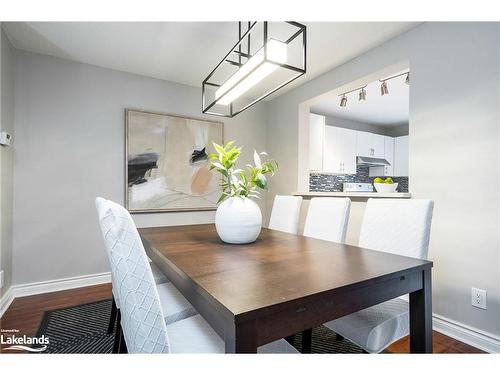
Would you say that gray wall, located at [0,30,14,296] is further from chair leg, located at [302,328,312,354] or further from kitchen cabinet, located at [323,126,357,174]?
kitchen cabinet, located at [323,126,357,174]

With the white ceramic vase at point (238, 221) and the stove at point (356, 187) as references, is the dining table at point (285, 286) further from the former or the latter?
the stove at point (356, 187)

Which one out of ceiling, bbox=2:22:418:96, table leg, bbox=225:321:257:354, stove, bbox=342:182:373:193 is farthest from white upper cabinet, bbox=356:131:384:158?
table leg, bbox=225:321:257:354

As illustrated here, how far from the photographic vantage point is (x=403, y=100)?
3975mm

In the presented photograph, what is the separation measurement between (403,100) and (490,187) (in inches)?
106

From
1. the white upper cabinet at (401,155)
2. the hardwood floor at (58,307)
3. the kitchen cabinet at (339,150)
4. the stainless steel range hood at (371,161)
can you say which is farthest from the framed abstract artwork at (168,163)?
the white upper cabinet at (401,155)

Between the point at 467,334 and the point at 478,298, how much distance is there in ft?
0.87

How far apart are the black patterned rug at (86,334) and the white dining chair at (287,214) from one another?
781 millimetres

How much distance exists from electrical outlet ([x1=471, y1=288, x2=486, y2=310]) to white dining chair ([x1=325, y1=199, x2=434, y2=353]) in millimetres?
692

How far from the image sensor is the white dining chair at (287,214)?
7.29 feet

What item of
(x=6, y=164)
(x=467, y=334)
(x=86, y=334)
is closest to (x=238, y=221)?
(x=86, y=334)

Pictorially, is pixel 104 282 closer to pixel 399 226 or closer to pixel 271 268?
pixel 271 268

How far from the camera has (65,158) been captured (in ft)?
9.01

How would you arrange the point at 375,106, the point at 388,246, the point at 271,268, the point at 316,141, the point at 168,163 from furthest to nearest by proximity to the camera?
the point at 375,106, the point at 316,141, the point at 168,163, the point at 388,246, the point at 271,268

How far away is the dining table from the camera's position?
72 centimetres
